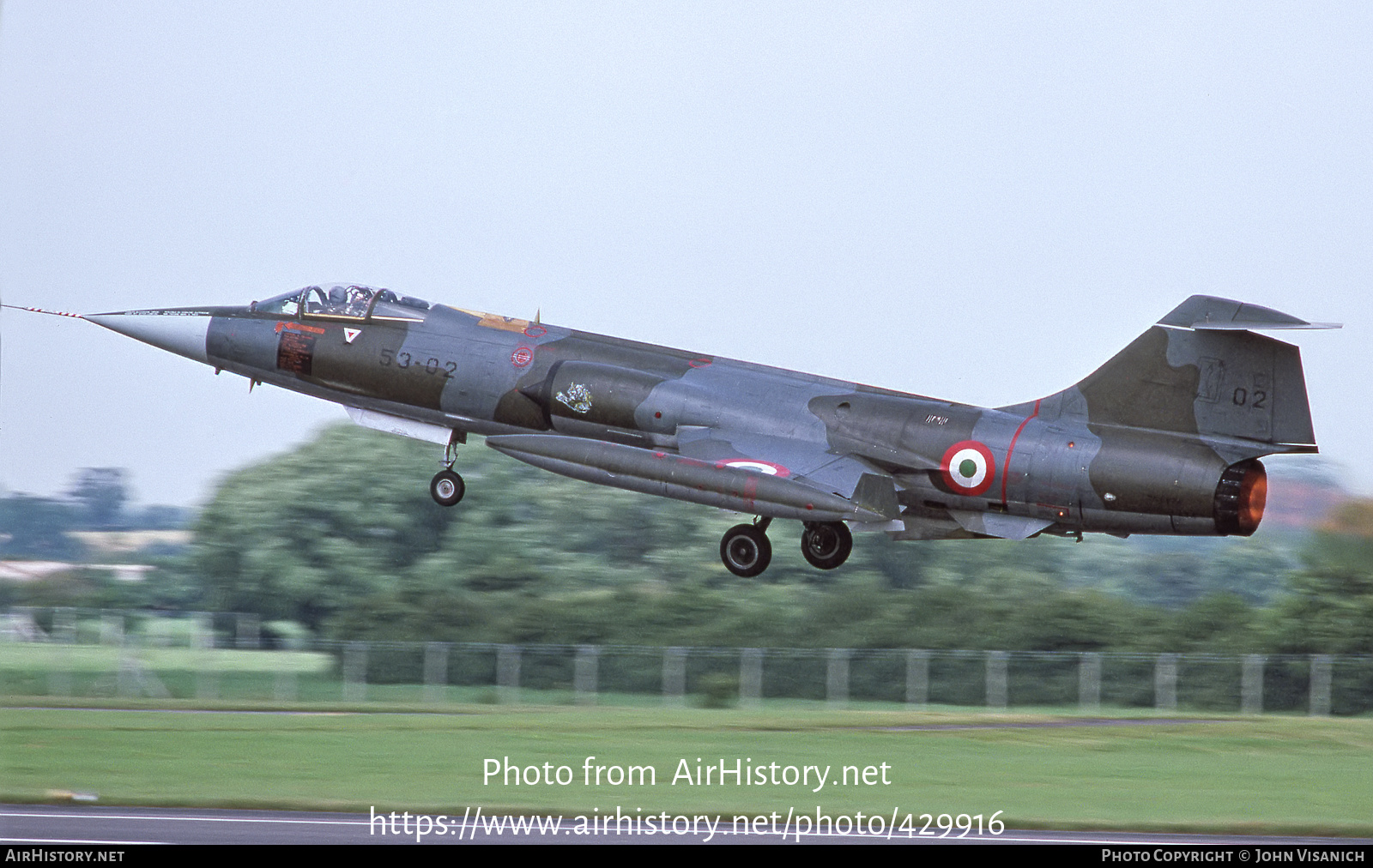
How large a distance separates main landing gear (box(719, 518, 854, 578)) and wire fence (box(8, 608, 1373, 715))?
619 inches

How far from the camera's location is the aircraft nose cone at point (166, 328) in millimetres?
24500

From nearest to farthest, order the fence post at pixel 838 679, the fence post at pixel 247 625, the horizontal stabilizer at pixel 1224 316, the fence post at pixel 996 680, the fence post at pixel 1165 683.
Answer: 1. the horizontal stabilizer at pixel 1224 316
2. the fence post at pixel 838 679
3. the fence post at pixel 996 680
4. the fence post at pixel 1165 683
5. the fence post at pixel 247 625

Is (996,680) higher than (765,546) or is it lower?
lower

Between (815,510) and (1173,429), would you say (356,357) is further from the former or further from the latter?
(1173,429)

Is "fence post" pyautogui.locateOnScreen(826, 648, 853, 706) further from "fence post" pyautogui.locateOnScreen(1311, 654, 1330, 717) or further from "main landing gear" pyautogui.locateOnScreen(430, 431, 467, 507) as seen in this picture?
"main landing gear" pyautogui.locateOnScreen(430, 431, 467, 507)

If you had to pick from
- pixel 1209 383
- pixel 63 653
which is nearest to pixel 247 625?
pixel 63 653

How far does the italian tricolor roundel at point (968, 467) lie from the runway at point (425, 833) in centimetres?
450

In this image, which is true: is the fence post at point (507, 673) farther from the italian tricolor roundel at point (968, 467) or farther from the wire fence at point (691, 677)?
the italian tricolor roundel at point (968, 467)

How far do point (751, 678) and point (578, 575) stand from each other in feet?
56.0

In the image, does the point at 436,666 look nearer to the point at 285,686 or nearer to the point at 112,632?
the point at 285,686

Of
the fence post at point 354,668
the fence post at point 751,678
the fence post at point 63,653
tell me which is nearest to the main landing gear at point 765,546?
the fence post at point 751,678

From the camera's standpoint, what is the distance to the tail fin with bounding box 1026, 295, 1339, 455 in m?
19.4

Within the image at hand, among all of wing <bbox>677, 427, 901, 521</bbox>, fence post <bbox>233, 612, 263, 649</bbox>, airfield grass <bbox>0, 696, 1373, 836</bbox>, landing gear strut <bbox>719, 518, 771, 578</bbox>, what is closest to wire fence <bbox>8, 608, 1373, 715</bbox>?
airfield grass <bbox>0, 696, 1373, 836</bbox>

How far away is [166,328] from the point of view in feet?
80.9
